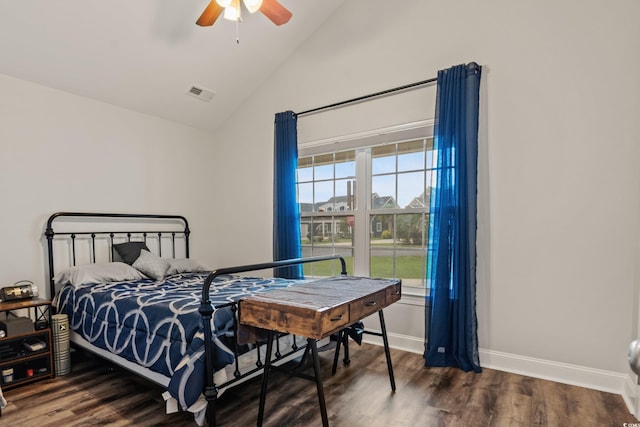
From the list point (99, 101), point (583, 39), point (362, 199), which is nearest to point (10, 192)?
point (99, 101)

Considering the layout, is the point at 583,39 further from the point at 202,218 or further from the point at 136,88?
the point at 202,218

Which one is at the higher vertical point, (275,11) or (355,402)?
(275,11)

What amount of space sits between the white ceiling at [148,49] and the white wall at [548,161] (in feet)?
4.03

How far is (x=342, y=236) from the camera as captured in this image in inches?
144

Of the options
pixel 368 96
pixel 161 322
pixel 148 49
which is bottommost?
pixel 161 322

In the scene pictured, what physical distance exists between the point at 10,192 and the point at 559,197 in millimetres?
4252

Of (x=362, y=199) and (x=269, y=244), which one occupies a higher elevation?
(x=362, y=199)

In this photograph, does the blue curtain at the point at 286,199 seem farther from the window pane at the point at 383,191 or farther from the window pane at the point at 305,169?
the window pane at the point at 383,191

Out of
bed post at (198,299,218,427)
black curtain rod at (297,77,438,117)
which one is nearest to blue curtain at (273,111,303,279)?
black curtain rod at (297,77,438,117)

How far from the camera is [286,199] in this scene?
3.69 m

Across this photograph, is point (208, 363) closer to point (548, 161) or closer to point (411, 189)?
point (411, 189)

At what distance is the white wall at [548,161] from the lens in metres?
2.33

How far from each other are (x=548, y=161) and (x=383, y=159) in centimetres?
137

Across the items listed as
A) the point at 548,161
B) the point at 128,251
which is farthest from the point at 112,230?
the point at 548,161
